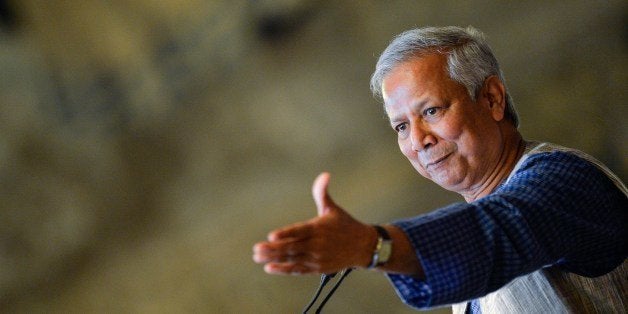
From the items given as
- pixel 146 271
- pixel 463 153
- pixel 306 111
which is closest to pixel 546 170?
pixel 463 153

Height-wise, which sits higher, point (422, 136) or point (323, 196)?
point (323, 196)

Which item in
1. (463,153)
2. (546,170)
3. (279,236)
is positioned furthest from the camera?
(463,153)

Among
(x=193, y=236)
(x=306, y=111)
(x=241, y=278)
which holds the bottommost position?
(x=241, y=278)

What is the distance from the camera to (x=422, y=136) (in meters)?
1.74

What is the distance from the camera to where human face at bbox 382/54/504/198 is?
5.60ft

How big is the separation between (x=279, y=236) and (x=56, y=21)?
209cm

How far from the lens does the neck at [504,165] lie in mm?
1729

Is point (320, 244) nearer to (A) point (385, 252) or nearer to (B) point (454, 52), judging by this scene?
(A) point (385, 252)

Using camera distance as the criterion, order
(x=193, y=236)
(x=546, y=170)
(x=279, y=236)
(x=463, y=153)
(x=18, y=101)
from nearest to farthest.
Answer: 1. (x=279, y=236)
2. (x=546, y=170)
3. (x=463, y=153)
4. (x=18, y=101)
5. (x=193, y=236)

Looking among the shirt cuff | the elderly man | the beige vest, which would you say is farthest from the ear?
the shirt cuff

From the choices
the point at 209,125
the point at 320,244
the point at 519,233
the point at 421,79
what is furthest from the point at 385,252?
the point at 209,125

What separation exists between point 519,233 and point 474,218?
0.08 m

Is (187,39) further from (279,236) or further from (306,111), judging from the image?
(279,236)

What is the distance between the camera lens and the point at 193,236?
2.95 meters
